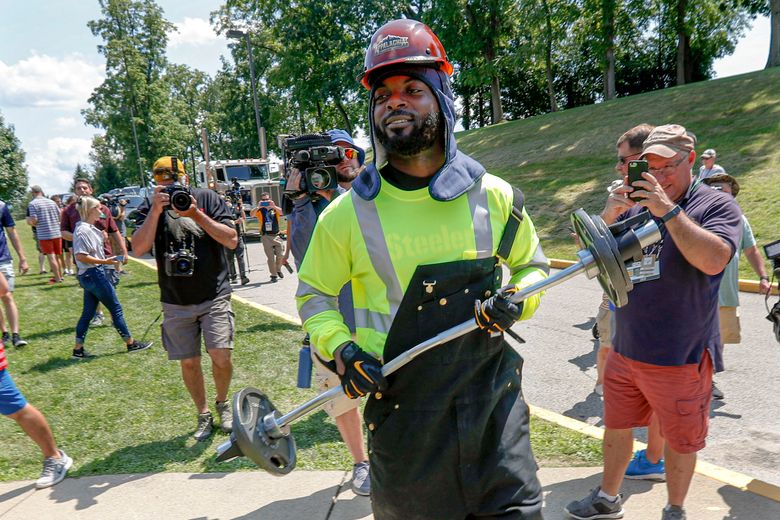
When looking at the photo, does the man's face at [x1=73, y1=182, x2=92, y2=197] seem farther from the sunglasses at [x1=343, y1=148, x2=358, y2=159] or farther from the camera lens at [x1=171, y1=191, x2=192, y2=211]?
the sunglasses at [x1=343, y1=148, x2=358, y2=159]

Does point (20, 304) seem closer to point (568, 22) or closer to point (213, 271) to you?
point (213, 271)

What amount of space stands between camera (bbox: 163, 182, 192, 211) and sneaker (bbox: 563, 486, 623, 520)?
3152 mm

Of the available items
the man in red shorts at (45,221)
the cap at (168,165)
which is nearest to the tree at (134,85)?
the man in red shorts at (45,221)

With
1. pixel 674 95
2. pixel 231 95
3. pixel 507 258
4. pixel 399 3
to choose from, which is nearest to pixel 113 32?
pixel 231 95

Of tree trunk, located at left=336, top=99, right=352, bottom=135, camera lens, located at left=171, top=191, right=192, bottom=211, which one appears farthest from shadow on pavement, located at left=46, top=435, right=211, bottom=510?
tree trunk, located at left=336, top=99, right=352, bottom=135

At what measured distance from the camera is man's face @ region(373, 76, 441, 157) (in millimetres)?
2195

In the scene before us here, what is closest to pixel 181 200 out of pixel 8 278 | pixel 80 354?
pixel 80 354

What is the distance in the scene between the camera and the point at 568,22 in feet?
100

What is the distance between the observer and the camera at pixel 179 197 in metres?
4.26

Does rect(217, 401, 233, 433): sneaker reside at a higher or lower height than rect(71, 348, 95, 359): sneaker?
lower

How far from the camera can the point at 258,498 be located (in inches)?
145

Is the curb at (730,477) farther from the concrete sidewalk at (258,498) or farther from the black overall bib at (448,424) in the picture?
the black overall bib at (448,424)

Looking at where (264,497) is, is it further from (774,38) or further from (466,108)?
(466,108)

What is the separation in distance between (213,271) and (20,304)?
8453mm
